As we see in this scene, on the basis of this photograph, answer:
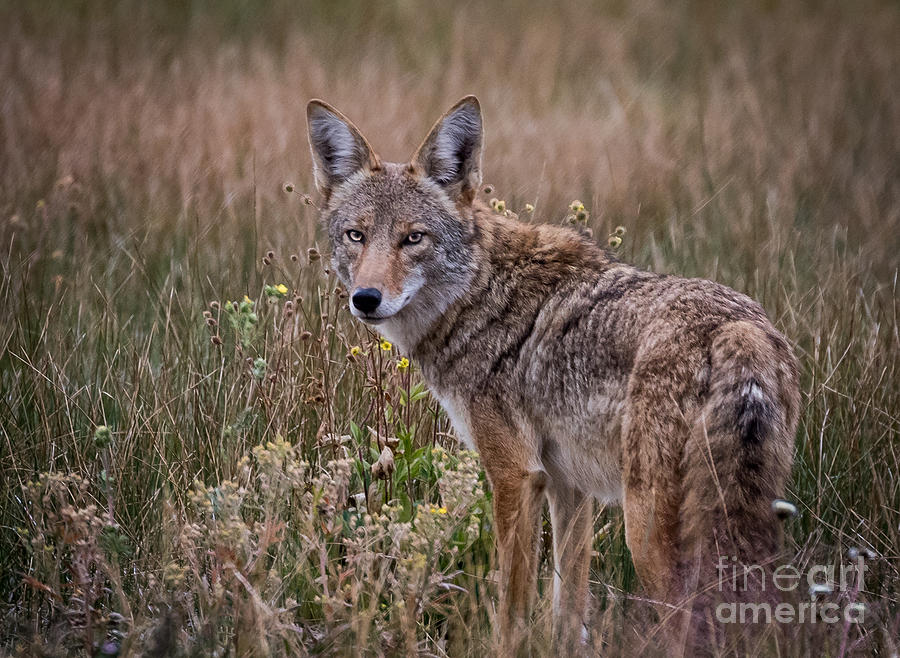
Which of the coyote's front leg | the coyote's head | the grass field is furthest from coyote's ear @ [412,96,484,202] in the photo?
the coyote's front leg

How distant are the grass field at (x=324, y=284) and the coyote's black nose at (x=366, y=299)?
0.49 metres

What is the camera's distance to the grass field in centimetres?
376

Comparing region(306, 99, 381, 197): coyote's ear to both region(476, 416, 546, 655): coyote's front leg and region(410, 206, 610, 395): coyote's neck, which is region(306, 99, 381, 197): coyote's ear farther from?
region(476, 416, 546, 655): coyote's front leg

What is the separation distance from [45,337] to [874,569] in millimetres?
4462

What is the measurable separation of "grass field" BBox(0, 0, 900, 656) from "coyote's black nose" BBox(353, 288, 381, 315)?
1.61 feet

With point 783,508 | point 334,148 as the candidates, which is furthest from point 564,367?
point 334,148

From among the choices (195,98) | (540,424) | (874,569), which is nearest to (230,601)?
(540,424)

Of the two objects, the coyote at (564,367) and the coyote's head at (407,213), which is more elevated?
the coyote's head at (407,213)

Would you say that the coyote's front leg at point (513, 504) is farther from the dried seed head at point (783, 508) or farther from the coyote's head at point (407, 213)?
the dried seed head at point (783, 508)

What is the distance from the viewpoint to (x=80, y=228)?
7648 mm

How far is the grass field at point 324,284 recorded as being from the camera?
3.76 meters

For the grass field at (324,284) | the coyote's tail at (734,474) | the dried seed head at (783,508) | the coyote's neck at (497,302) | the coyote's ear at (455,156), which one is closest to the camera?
the dried seed head at (783,508)

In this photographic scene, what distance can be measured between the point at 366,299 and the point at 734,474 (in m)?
1.69

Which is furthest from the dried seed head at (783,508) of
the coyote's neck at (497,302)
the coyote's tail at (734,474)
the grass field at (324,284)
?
the coyote's neck at (497,302)
